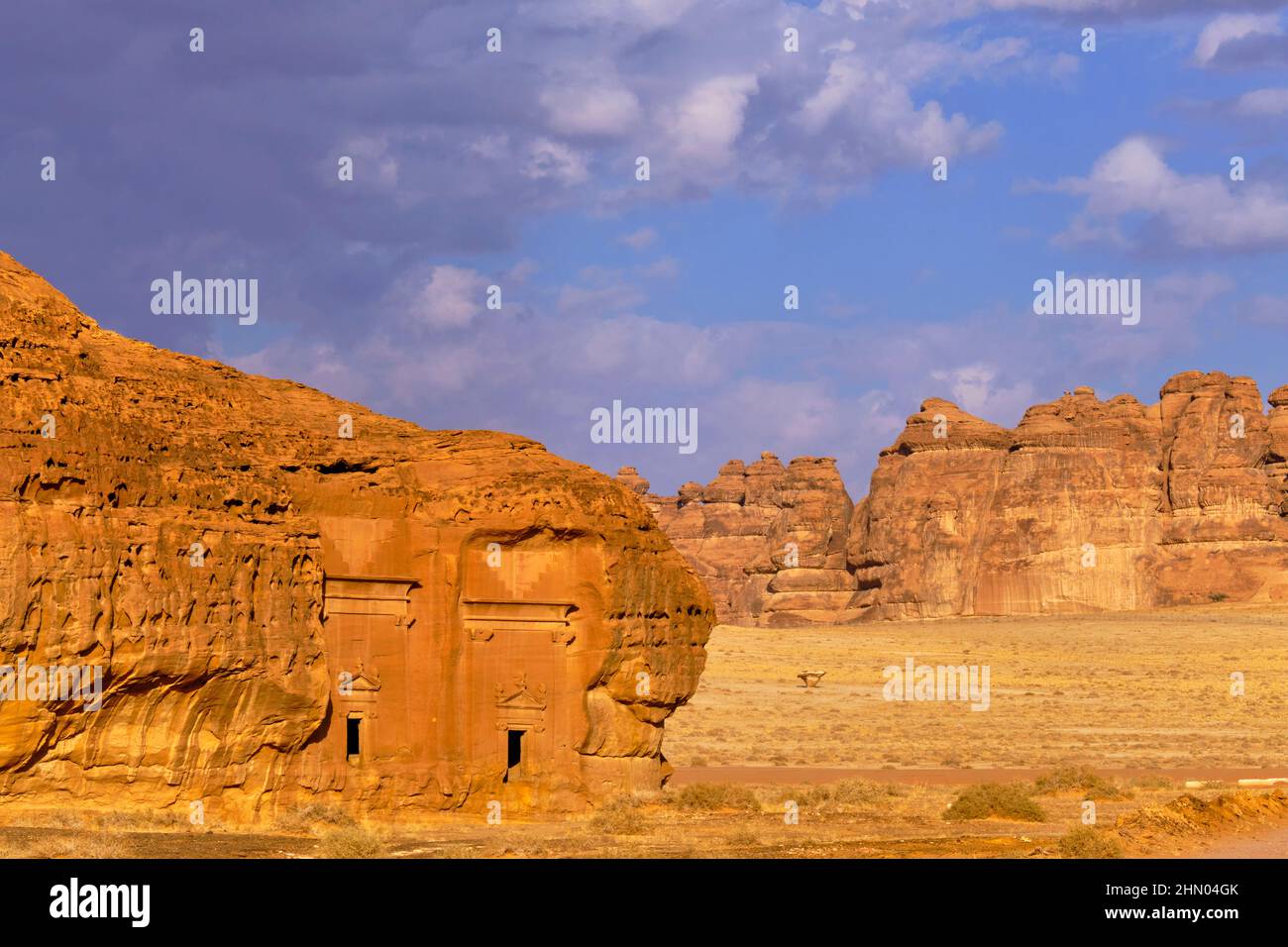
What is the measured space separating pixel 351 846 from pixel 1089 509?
369 ft

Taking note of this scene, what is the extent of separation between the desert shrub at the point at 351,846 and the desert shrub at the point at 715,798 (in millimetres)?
10047

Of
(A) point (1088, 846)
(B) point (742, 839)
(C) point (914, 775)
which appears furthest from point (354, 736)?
(C) point (914, 775)

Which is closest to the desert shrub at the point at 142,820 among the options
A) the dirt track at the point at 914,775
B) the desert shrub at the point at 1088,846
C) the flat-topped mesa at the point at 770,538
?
the desert shrub at the point at 1088,846

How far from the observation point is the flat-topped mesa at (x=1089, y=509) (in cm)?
12519

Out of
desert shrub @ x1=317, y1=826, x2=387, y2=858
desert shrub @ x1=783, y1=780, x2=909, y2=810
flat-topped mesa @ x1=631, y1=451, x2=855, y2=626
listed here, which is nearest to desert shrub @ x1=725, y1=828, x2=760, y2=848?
desert shrub @ x1=317, y1=826, x2=387, y2=858

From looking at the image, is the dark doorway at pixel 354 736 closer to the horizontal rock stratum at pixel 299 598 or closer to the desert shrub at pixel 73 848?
the horizontal rock stratum at pixel 299 598

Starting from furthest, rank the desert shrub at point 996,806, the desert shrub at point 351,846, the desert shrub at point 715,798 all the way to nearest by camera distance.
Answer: the desert shrub at point 715,798 < the desert shrub at point 996,806 < the desert shrub at point 351,846

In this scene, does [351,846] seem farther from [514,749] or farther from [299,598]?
[514,749]

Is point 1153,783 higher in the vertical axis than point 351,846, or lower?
lower

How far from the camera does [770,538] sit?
561 ft

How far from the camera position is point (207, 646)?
84.1ft

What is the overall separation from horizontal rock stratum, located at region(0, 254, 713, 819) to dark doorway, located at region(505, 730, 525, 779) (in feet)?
0.21
